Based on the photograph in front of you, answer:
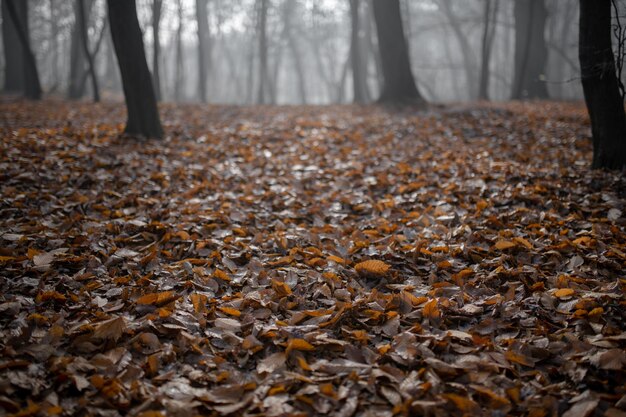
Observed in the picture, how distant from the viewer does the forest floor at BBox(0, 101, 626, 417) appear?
1965 mm

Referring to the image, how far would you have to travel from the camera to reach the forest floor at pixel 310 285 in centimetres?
196

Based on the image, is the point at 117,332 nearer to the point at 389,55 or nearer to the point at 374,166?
the point at 374,166

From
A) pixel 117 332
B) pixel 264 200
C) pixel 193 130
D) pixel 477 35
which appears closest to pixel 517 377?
pixel 117 332

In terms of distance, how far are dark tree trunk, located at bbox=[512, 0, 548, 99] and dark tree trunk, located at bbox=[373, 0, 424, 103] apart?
4.53 meters

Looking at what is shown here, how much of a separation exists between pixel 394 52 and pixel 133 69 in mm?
6124

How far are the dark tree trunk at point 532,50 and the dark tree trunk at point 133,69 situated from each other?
1063cm

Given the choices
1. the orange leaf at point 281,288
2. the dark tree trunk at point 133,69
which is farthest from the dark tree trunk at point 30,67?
the orange leaf at point 281,288

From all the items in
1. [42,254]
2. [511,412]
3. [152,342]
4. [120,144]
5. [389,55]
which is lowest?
[511,412]

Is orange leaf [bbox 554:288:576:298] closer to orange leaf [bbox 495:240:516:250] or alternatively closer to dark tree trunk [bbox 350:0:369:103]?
orange leaf [bbox 495:240:516:250]

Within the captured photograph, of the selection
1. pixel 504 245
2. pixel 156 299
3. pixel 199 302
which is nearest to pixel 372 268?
pixel 504 245

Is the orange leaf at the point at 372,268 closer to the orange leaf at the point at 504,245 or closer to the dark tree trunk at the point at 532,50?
the orange leaf at the point at 504,245

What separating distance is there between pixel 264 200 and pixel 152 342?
255cm

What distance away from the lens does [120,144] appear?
20.5 feet

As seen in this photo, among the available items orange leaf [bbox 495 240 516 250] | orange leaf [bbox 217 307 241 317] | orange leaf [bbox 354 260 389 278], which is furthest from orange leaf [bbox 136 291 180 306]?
orange leaf [bbox 495 240 516 250]
